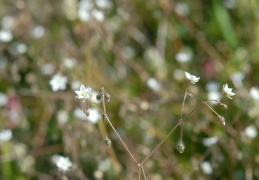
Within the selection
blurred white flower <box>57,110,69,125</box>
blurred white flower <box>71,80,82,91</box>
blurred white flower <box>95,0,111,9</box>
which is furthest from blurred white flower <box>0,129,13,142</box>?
blurred white flower <box>95,0,111,9</box>

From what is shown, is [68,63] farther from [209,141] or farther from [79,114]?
[209,141]

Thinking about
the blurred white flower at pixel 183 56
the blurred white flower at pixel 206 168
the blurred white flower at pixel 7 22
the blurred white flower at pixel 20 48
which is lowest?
the blurred white flower at pixel 206 168

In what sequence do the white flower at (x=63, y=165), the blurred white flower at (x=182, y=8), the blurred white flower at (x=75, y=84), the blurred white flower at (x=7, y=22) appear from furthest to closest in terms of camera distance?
the blurred white flower at (x=182, y=8), the blurred white flower at (x=7, y=22), the blurred white flower at (x=75, y=84), the white flower at (x=63, y=165)

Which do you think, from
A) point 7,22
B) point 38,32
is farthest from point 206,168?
point 7,22

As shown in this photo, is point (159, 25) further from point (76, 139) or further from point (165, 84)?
point (76, 139)

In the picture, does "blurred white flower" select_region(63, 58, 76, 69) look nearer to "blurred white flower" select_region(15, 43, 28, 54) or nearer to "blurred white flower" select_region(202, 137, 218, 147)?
"blurred white flower" select_region(15, 43, 28, 54)

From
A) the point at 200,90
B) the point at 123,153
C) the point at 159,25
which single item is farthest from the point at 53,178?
the point at 159,25

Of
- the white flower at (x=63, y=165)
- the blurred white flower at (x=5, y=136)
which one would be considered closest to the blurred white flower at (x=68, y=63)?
the blurred white flower at (x=5, y=136)

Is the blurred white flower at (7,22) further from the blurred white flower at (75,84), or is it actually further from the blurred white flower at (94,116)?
the blurred white flower at (94,116)
